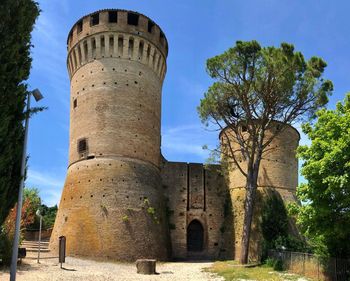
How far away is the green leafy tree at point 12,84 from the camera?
28.9ft

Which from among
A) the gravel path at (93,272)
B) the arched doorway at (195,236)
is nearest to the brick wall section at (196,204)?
the arched doorway at (195,236)

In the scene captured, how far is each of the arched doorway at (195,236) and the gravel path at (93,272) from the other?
6.56m

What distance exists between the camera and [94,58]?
24.5m

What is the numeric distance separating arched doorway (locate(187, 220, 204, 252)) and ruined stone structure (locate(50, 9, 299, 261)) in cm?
6

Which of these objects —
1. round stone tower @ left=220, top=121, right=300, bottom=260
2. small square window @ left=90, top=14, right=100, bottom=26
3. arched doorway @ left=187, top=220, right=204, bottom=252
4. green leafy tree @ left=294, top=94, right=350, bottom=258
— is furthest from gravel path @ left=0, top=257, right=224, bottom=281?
small square window @ left=90, top=14, right=100, bottom=26

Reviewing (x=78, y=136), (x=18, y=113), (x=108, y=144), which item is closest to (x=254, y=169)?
(x=108, y=144)

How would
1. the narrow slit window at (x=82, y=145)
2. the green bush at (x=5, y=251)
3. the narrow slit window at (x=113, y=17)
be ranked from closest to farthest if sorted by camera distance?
the green bush at (x=5, y=251)
the narrow slit window at (x=82, y=145)
the narrow slit window at (x=113, y=17)

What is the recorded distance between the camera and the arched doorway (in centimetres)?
2692

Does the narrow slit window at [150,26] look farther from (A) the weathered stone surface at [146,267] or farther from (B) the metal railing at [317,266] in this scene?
(B) the metal railing at [317,266]

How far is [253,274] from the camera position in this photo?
1728 cm

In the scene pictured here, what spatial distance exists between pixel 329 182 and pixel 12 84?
31.4 feet

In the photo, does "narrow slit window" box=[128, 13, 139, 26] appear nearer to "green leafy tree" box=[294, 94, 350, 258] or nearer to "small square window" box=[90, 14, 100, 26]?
"small square window" box=[90, 14, 100, 26]

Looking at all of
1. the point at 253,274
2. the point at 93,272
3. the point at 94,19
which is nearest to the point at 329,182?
the point at 253,274

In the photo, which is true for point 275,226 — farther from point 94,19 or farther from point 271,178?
point 94,19
